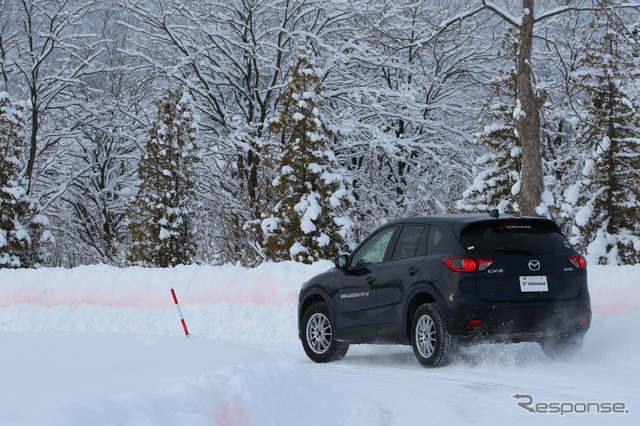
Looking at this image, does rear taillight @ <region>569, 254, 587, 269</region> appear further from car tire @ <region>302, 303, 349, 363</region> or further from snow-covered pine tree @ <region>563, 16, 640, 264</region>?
snow-covered pine tree @ <region>563, 16, 640, 264</region>

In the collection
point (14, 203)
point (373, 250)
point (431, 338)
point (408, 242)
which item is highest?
point (14, 203)

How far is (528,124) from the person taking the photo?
1967 cm

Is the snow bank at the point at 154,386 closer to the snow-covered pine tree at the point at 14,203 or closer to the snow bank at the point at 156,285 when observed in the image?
the snow bank at the point at 156,285

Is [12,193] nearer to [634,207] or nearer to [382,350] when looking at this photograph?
[634,207]

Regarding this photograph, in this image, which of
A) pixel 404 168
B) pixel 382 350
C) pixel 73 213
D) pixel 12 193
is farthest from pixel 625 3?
pixel 73 213

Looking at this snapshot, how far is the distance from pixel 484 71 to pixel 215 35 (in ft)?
34.8

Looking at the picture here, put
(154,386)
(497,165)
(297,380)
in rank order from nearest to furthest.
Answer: (154,386)
(297,380)
(497,165)

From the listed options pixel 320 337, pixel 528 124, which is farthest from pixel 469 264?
pixel 528 124

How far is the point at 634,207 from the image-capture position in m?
29.5

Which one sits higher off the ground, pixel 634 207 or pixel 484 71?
pixel 484 71

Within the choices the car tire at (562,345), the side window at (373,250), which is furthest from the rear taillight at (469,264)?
the side window at (373,250)

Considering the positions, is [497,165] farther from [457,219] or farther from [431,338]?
[431,338]

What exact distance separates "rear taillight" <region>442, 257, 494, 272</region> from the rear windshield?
0.46ft

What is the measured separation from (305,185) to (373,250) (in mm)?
17637
